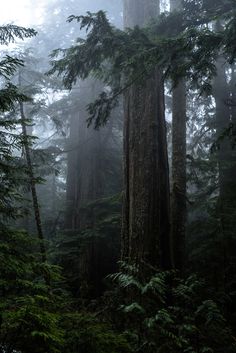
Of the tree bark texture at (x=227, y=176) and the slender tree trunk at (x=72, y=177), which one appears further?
the slender tree trunk at (x=72, y=177)

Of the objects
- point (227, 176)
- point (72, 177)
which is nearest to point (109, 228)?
point (227, 176)

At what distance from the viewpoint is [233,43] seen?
6480 mm

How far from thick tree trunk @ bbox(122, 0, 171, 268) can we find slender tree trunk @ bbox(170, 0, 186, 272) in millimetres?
1154

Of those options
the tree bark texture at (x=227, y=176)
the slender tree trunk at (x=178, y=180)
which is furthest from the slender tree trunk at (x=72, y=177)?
the tree bark texture at (x=227, y=176)

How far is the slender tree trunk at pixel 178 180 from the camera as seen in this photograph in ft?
30.1

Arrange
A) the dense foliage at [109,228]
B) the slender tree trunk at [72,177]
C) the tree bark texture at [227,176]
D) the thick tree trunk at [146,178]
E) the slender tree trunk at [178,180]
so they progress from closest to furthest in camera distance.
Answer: the dense foliage at [109,228] → the thick tree trunk at [146,178] → the slender tree trunk at [178,180] → the tree bark texture at [227,176] → the slender tree trunk at [72,177]

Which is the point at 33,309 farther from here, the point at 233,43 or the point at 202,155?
the point at 202,155

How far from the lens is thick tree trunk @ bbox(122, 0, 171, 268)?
787 cm

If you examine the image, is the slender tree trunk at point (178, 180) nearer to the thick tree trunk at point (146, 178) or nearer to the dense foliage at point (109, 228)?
the dense foliage at point (109, 228)

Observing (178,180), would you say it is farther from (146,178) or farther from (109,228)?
(109,228)

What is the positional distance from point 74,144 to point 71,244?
5.94m

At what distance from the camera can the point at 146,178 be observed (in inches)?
325

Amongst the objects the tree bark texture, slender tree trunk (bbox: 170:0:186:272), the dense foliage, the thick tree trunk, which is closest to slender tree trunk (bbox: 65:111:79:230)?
the dense foliage

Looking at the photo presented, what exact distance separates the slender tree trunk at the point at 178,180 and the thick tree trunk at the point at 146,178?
1154 mm
